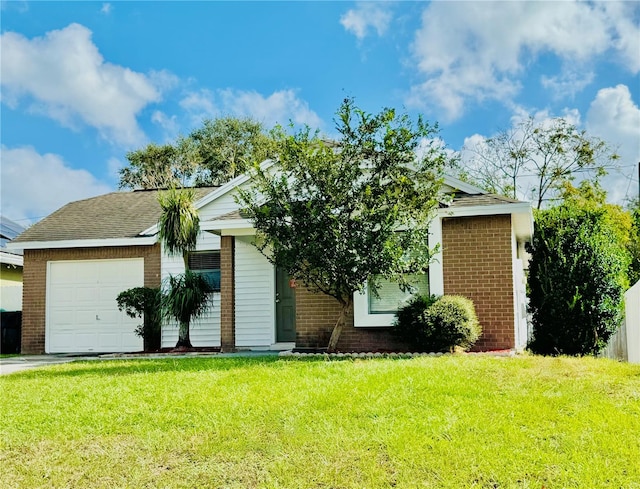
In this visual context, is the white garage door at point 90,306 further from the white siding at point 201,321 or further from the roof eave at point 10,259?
the roof eave at point 10,259

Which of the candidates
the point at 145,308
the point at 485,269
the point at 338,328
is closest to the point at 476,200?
the point at 485,269

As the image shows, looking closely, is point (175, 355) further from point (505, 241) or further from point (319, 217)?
point (505, 241)

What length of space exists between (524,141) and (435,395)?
898 inches

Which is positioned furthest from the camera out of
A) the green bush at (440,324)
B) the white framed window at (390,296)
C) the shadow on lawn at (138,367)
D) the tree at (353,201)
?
the white framed window at (390,296)

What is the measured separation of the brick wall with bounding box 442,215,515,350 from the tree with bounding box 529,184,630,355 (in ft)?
2.88

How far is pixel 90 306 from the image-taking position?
635 inches

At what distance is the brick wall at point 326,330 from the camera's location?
12.0 metres

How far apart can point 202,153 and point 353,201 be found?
27392 mm

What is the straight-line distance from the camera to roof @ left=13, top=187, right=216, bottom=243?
1619 centimetres

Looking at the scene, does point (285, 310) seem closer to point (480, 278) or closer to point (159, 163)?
point (480, 278)

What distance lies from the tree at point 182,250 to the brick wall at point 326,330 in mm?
2714

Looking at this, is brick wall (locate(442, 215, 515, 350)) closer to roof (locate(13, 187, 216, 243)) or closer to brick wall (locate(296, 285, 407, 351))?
brick wall (locate(296, 285, 407, 351))

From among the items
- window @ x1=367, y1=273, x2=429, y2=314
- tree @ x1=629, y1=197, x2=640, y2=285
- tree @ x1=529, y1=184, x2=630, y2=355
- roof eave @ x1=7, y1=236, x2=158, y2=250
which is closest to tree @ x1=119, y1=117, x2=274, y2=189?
tree @ x1=629, y1=197, x2=640, y2=285

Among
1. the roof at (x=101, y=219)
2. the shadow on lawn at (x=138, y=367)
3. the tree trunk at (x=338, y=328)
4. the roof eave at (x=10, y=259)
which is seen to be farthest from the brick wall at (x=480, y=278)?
the roof eave at (x=10, y=259)
